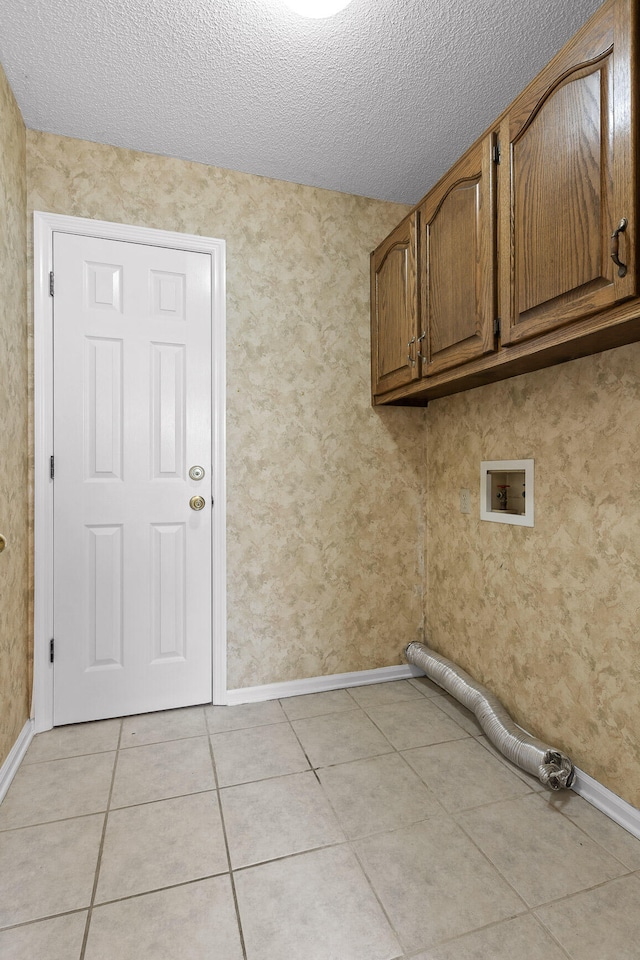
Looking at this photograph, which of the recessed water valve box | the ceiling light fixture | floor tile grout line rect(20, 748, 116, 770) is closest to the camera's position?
the ceiling light fixture

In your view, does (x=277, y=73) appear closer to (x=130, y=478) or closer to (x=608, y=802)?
(x=130, y=478)

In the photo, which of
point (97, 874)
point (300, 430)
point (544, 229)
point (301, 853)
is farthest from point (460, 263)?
point (97, 874)

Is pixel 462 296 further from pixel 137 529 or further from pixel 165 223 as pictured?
pixel 137 529

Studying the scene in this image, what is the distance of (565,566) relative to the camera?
68.7 inches

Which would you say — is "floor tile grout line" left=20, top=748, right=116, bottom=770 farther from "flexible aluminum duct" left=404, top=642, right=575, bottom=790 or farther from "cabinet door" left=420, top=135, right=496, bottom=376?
"cabinet door" left=420, top=135, right=496, bottom=376

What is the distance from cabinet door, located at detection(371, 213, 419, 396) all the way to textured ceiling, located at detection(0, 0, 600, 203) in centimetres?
39

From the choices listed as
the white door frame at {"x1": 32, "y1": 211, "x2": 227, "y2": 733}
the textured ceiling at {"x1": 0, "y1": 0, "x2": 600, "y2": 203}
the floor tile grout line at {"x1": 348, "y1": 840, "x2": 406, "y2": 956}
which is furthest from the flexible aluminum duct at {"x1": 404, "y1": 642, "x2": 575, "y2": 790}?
the textured ceiling at {"x1": 0, "y1": 0, "x2": 600, "y2": 203}

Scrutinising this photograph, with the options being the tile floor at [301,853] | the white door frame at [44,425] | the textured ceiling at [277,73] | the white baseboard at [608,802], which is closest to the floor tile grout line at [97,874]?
the tile floor at [301,853]

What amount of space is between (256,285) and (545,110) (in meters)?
1.36

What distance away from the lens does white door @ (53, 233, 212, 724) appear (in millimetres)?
2096

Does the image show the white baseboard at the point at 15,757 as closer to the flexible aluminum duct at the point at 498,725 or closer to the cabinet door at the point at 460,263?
the flexible aluminum duct at the point at 498,725

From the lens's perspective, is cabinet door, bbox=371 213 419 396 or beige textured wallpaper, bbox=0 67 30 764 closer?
beige textured wallpaper, bbox=0 67 30 764

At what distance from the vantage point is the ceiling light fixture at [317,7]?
1.45m

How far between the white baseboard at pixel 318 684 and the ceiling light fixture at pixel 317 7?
102 inches
